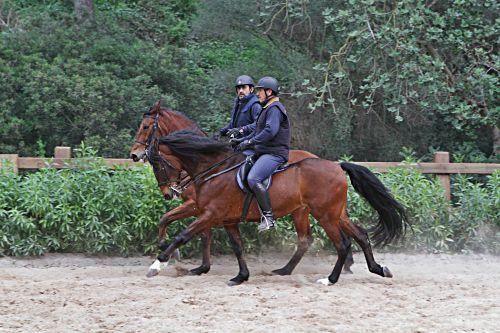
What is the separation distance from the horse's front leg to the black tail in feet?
6.43

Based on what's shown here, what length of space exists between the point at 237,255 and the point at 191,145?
1430 mm

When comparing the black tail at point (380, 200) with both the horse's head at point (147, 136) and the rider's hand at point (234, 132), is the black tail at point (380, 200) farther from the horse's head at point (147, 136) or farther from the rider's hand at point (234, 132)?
the horse's head at point (147, 136)

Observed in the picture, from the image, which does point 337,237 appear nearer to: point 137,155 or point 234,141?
point 234,141

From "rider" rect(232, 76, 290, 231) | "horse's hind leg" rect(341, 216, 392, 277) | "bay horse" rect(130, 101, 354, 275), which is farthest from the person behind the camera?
"bay horse" rect(130, 101, 354, 275)

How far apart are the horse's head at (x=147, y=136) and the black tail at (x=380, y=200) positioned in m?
2.36

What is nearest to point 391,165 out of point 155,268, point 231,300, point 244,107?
point 244,107

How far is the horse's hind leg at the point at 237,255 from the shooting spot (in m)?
9.34

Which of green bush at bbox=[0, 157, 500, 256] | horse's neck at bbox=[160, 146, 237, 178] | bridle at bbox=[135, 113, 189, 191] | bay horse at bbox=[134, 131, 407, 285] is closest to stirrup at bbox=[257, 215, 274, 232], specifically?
bay horse at bbox=[134, 131, 407, 285]

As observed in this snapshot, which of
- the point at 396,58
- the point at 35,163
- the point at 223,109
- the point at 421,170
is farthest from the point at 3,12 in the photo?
the point at 421,170

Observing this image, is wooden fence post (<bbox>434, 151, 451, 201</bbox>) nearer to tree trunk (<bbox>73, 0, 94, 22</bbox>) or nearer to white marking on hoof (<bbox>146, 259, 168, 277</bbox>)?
white marking on hoof (<bbox>146, 259, 168, 277</bbox>)

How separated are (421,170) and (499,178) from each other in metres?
1.18

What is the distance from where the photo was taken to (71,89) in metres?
14.4

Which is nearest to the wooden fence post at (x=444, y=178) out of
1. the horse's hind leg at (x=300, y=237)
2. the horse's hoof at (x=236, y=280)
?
the horse's hind leg at (x=300, y=237)

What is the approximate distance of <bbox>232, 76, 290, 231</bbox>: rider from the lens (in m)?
9.30
